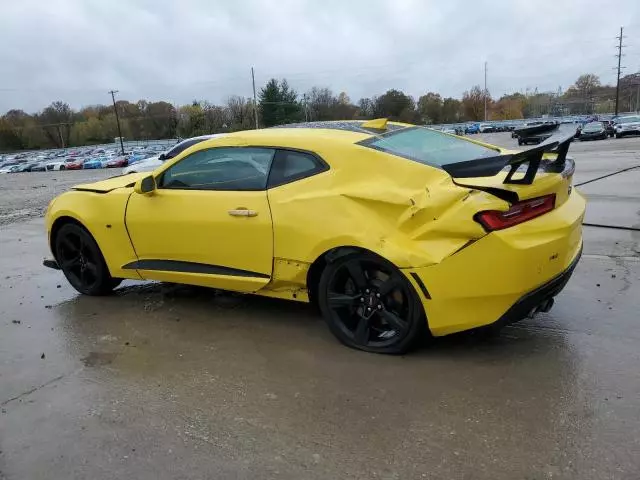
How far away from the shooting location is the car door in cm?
399

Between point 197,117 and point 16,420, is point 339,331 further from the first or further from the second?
point 197,117

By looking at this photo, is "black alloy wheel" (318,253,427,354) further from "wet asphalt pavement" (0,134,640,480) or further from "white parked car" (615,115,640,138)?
"white parked car" (615,115,640,138)

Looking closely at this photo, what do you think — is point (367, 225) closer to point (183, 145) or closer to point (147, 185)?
point (147, 185)

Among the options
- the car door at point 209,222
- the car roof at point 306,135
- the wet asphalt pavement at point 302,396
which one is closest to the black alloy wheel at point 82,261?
the wet asphalt pavement at point 302,396

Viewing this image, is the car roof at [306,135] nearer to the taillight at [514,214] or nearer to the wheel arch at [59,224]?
the taillight at [514,214]

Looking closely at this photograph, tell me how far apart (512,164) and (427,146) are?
91 centimetres

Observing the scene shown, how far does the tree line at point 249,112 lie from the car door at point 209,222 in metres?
85.7

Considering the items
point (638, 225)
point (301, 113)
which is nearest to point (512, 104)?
point (301, 113)

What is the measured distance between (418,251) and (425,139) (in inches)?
49.3

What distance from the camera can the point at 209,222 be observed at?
4.15 m

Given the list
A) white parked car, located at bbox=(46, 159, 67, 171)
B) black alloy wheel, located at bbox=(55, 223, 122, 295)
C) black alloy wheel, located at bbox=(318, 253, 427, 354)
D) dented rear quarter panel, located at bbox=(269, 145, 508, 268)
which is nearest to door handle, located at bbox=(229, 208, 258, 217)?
dented rear quarter panel, located at bbox=(269, 145, 508, 268)


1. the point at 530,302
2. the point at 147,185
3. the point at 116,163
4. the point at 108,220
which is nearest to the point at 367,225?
the point at 530,302

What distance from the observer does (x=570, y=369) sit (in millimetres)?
3305

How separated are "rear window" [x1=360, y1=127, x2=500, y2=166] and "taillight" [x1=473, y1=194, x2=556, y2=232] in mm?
543
